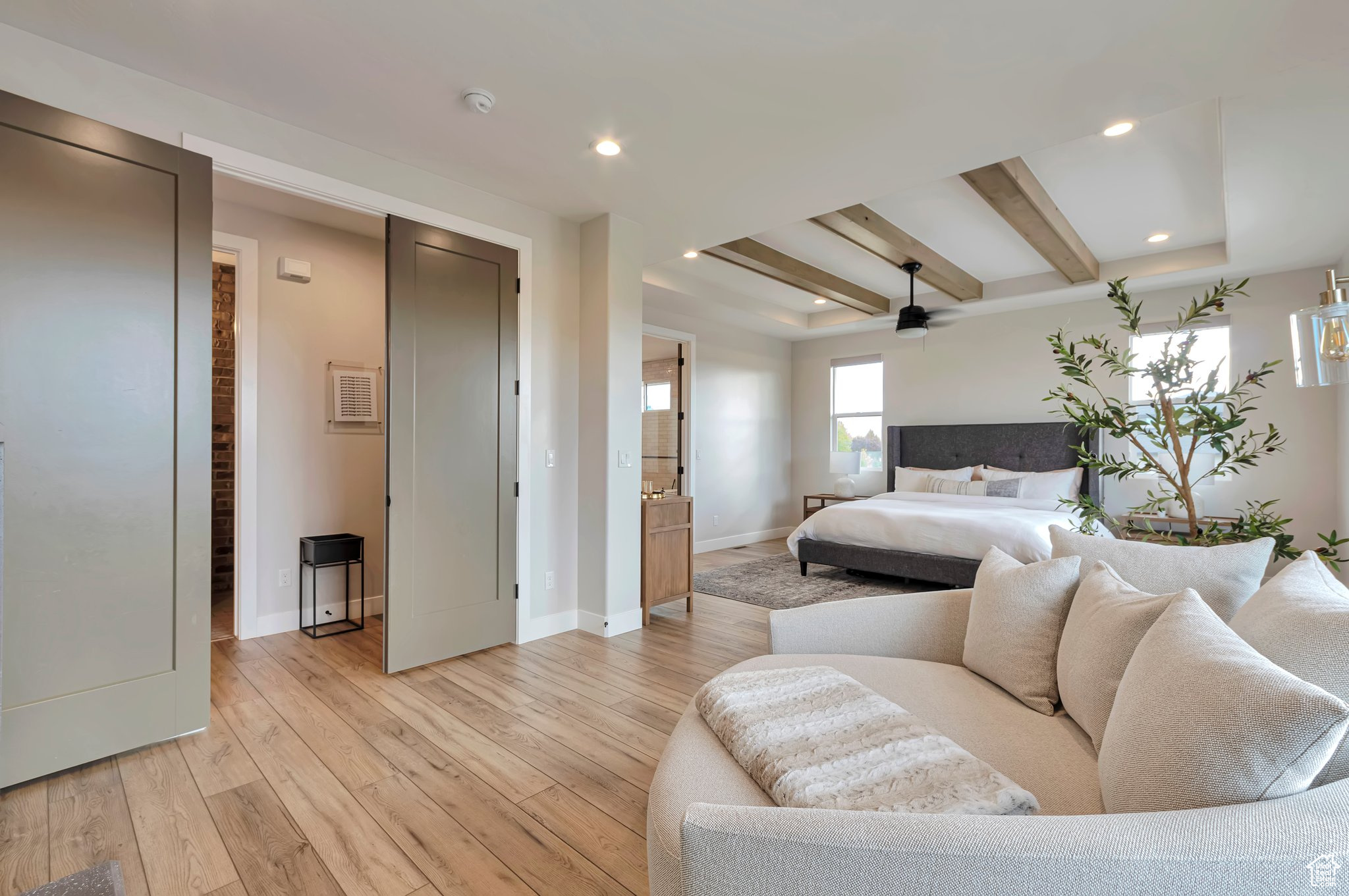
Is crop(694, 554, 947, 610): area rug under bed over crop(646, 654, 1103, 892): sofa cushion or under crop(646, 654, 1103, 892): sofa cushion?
under

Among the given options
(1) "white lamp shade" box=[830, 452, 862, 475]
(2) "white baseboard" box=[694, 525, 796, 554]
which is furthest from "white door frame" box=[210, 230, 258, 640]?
(1) "white lamp shade" box=[830, 452, 862, 475]

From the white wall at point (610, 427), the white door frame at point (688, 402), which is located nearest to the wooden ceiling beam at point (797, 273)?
the white wall at point (610, 427)

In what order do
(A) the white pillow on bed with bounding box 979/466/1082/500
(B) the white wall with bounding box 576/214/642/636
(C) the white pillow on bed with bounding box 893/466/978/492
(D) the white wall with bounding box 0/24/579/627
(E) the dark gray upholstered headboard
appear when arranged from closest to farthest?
(D) the white wall with bounding box 0/24/579/627, (B) the white wall with bounding box 576/214/642/636, (A) the white pillow on bed with bounding box 979/466/1082/500, (E) the dark gray upholstered headboard, (C) the white pillow on bed with bounding box 893/466/978/492

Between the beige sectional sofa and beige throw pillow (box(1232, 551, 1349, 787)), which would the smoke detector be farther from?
beige throw pillow (box(1232, 551, 1349, 787))

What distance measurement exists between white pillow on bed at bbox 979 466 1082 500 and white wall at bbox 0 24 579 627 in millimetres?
4270

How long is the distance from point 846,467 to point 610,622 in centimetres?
413

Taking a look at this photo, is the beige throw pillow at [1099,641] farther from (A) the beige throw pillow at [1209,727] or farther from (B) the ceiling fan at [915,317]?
(B) the ceiling fan at [915,317]

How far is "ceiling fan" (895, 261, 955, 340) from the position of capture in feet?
16.5

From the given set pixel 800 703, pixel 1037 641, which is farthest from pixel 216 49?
pixel 1037 641

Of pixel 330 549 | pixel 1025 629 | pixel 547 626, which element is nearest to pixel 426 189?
pixel 330 549

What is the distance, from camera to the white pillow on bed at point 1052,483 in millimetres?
5633

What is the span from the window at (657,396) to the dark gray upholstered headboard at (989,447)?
253 cm

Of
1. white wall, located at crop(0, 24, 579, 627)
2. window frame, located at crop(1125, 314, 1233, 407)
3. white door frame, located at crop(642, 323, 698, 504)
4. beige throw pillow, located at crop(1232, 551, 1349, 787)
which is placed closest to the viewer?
beige throw pillow, located at crop(1232, 551, 1349, 787)

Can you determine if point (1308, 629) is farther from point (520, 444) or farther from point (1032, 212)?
point (1032, 212)
